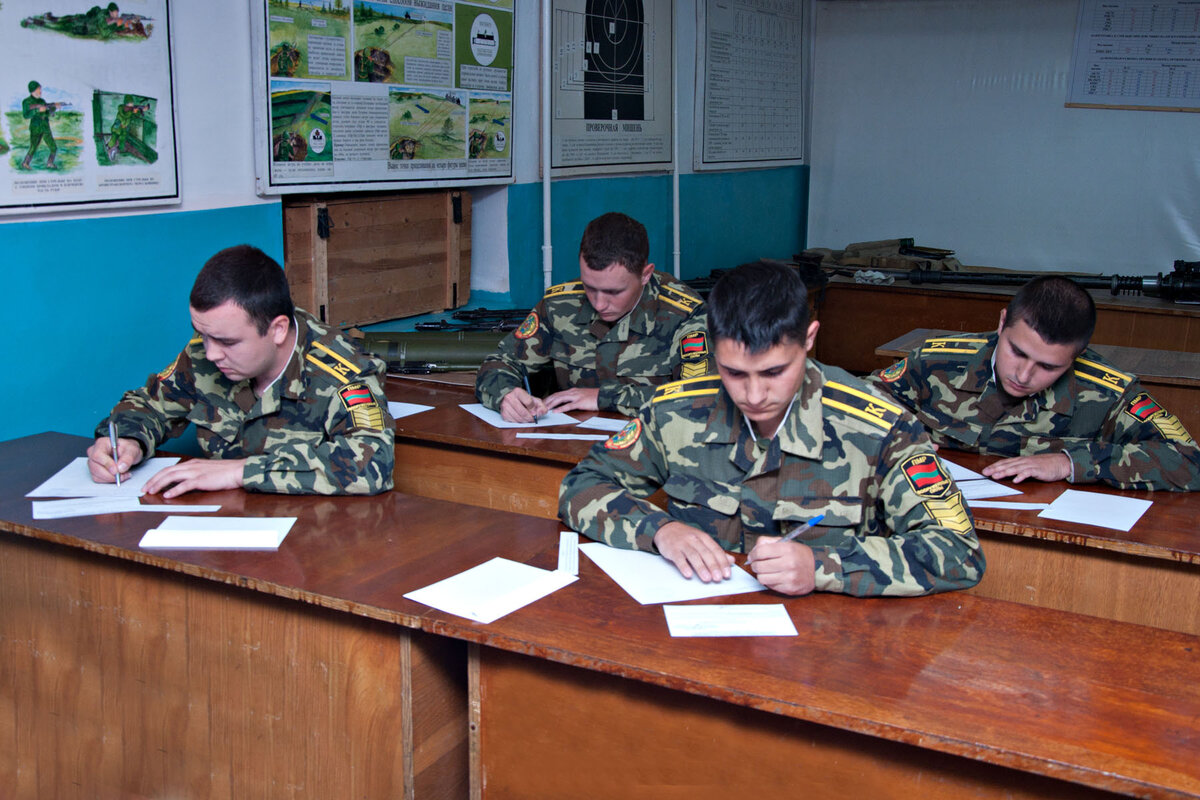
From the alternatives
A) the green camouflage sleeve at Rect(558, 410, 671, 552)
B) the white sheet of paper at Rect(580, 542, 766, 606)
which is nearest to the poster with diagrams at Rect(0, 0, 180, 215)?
the green camouflage sleeve at Rect(558, 410, 671, 552)

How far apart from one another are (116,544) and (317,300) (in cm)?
203

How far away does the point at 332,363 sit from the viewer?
99.2 inches

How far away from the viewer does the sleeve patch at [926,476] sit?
1.88 meters

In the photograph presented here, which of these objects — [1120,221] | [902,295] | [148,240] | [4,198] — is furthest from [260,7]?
[1120,221]

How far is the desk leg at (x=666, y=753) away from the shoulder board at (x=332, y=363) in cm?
95

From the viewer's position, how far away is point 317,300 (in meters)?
3.94

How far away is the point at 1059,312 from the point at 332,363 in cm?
176

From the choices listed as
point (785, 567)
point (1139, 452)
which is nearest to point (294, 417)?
point (785, 567)

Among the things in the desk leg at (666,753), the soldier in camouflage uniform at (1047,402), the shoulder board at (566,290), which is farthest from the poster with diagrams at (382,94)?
the desk leg at (666,753)

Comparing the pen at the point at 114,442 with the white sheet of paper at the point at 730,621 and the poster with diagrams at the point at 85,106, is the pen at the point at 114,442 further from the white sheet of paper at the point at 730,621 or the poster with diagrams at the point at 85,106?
the white sheet of paper at the point at 730,621

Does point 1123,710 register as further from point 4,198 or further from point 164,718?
point 4,198

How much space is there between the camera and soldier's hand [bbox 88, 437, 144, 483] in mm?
2379

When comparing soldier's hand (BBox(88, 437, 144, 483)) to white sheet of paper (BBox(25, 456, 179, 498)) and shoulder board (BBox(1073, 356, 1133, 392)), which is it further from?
shoulder board (BBox(1073, 356, 1133, 392))

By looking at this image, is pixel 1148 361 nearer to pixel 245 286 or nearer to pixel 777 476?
pixel 777 476
